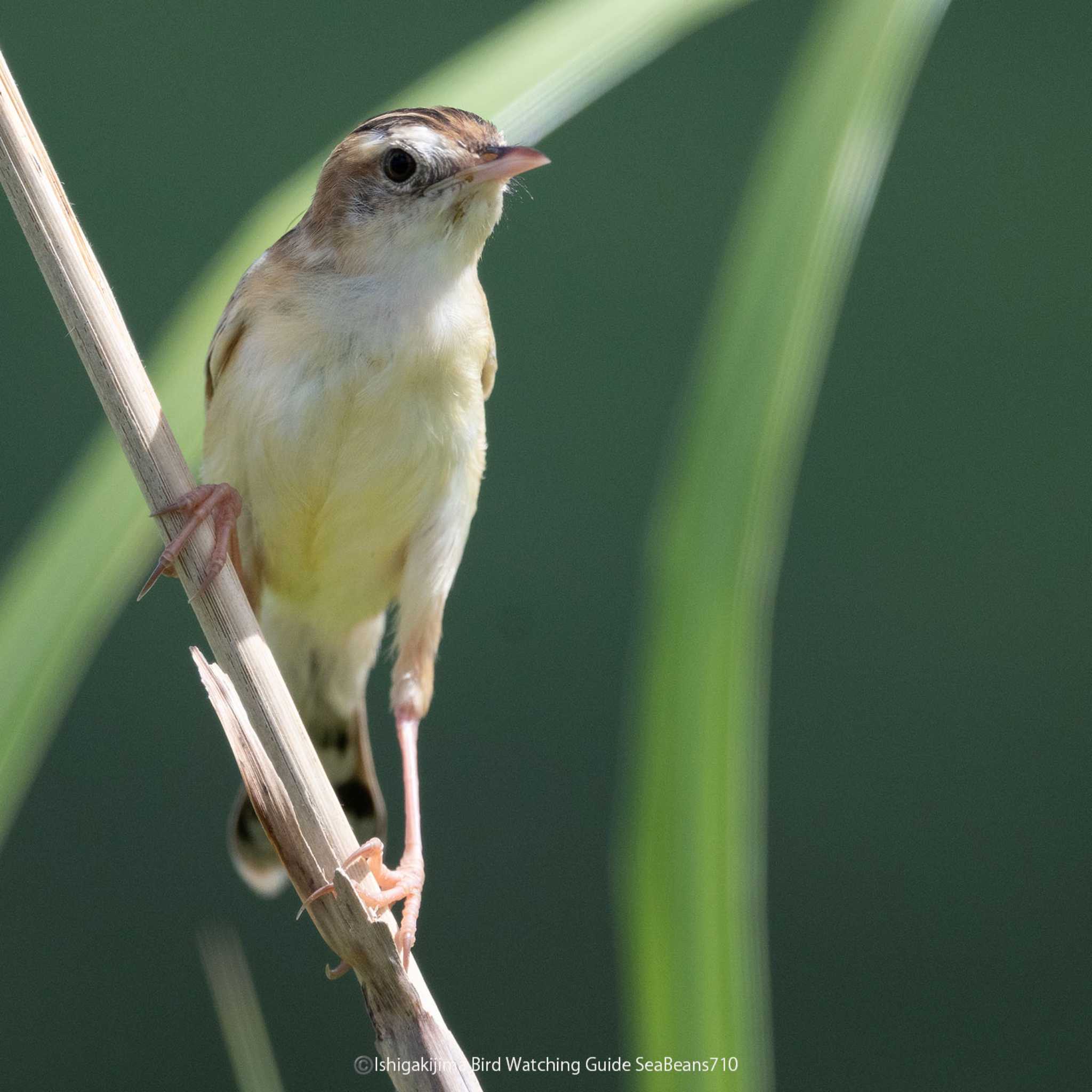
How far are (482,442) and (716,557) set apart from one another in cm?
135

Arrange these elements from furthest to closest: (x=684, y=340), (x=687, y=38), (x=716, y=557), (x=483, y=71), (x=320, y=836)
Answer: (x=684, y=340) < (x=687, y=38) < (x=320, y=836) < (x=483, y=71) < (x=716, y=557)

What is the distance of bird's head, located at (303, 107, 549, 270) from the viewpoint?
1.71m

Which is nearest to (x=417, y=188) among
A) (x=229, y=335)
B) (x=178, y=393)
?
(x=229, y=335)

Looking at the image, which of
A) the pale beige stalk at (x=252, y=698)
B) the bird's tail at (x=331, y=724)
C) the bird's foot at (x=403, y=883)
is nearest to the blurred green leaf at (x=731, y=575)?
the pale beige stalk at (x=252, y=698)

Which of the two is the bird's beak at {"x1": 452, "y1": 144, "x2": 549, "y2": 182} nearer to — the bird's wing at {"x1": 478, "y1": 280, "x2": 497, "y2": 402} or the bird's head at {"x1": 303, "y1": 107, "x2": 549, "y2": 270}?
the bird's head at {"x1": 303, "y1": 107, "x2": 549, "y2": 270}

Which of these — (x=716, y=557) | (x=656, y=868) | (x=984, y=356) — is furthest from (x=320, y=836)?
(x=984, y=356)

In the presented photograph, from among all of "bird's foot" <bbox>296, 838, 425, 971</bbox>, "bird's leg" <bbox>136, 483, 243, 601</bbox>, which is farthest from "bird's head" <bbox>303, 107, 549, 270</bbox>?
"bird's foot" <bbox>296, 838, 425, 971</bbox>

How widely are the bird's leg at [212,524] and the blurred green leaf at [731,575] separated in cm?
55

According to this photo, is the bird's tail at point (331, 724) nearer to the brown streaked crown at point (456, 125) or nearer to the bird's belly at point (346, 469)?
the bird's belly at point (346, 469)

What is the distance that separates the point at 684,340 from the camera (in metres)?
4.52

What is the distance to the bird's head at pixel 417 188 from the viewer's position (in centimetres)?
171

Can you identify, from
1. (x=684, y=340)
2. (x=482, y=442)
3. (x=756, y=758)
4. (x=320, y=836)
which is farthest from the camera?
(x=684, y=340)

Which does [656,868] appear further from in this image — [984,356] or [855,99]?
[984,356]

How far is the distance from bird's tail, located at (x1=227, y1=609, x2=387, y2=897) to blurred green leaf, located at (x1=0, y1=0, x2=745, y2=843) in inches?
52.5
